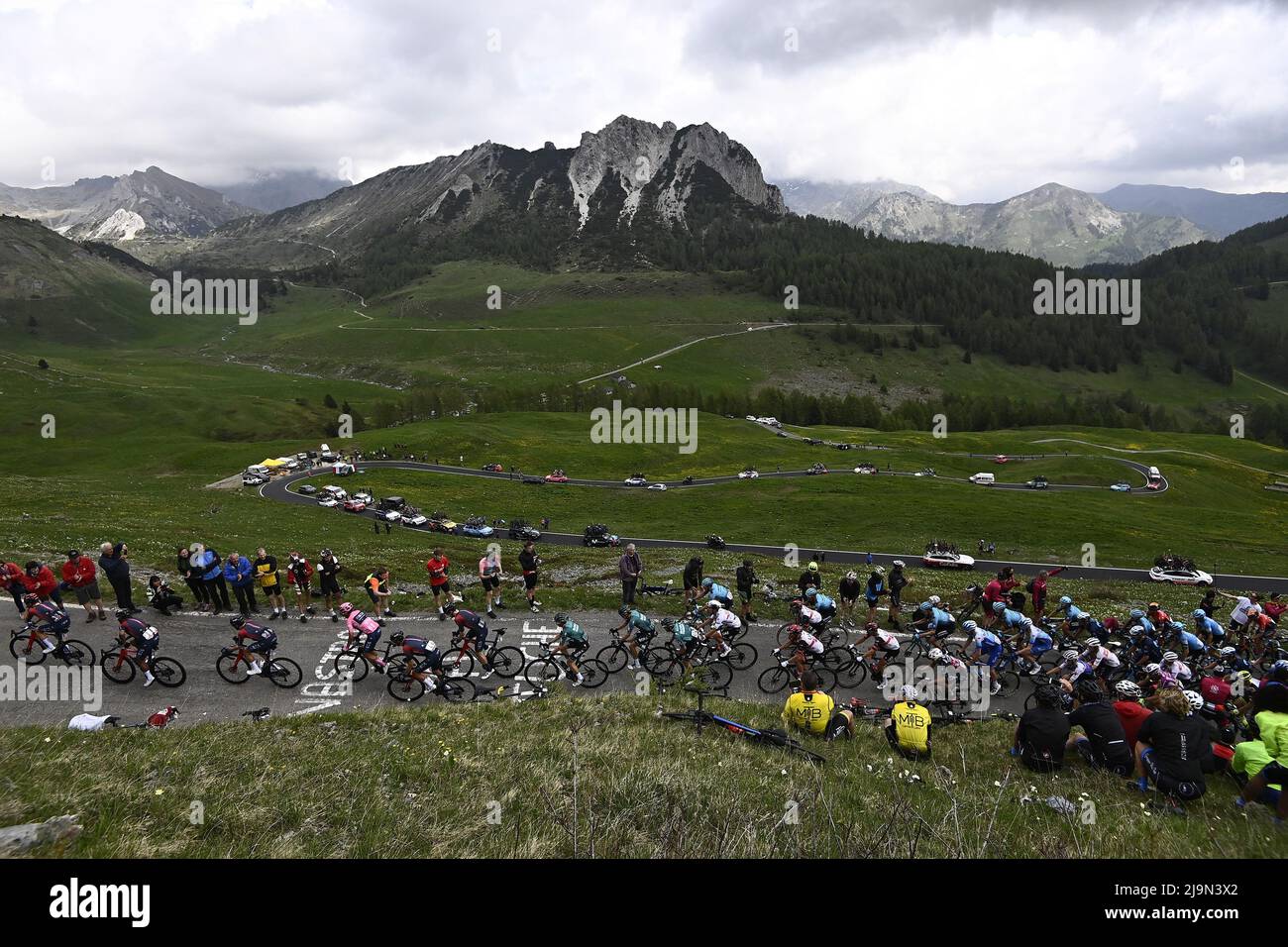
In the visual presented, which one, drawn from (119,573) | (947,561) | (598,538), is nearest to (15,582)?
(119,573)

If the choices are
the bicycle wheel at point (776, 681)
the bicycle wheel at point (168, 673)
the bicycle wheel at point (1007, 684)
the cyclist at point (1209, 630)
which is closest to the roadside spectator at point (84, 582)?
the bicycle wheel at point (168, 673)

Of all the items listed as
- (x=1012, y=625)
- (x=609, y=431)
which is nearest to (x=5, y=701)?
(x=1012, y=625)

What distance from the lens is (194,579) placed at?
23.9 metres

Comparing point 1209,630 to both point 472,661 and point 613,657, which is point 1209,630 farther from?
point 472,661

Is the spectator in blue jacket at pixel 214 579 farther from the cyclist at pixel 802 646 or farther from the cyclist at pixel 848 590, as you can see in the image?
the cyclist at pixel 848 590

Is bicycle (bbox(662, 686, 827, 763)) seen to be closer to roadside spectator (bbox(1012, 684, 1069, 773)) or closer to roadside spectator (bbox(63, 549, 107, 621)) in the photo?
roadside spectator (bbox(1012, 684, 1069, 773))

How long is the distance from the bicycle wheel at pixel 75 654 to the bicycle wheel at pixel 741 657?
20060 millimetres

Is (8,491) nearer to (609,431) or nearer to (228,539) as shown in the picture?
(228,539)

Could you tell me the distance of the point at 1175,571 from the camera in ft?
149

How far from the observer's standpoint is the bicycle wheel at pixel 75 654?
18906 mm

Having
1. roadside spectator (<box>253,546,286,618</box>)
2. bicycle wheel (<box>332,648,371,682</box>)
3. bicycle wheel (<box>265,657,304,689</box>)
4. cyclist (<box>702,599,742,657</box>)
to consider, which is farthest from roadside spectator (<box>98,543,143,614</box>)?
cyclist (<box>702,599,742,657</box>)

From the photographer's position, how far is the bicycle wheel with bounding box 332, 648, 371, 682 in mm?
19592

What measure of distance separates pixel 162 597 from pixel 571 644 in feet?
51.9

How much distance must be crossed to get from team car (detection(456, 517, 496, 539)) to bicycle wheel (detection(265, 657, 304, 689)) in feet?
134
